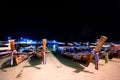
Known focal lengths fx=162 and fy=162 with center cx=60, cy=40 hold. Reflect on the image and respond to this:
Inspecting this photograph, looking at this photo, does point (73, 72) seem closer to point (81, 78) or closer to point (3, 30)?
point (81, 78)

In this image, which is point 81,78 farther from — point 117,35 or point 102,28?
point 102,28

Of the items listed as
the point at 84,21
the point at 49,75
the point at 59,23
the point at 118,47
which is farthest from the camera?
the point at 59,23

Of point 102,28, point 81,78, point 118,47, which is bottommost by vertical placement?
point 81,78

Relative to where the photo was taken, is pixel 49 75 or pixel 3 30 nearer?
pixel 49 75

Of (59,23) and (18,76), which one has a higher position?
(59,23)

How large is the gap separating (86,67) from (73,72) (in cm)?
143

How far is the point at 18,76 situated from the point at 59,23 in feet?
121

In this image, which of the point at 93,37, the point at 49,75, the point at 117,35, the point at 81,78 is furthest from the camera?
the point at 93,37

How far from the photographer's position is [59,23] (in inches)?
1766

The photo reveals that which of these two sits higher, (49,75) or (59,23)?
(59,23)

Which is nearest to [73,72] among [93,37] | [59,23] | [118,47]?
[118,47]

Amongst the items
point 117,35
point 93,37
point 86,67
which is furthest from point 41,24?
point 86,67

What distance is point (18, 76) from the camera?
8.55 meters

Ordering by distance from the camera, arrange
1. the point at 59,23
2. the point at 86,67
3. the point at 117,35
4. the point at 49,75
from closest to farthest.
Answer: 1. the point at 49,75
2. the point at 86,67
3. the point at 117,35
4. the point at 59,23
